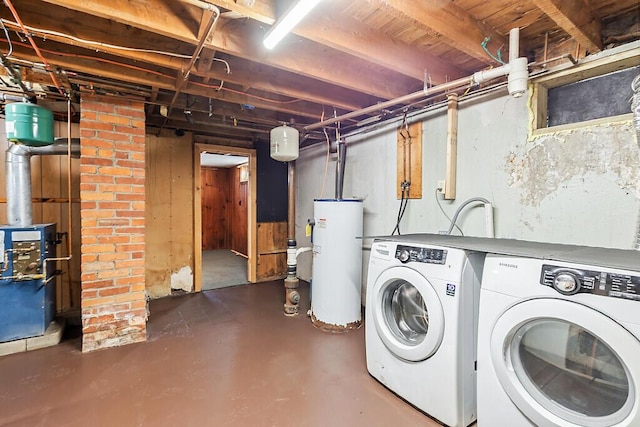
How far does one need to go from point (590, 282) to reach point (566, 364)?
431 millimetres

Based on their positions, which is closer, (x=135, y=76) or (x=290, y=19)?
(x=290, y=19)

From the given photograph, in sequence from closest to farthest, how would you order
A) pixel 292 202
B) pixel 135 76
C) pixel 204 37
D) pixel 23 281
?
pixel 204 37, pixel 135 76, pixel 23 281, pixel 292 202

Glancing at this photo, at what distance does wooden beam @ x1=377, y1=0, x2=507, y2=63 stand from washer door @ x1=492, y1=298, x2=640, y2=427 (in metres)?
1.46

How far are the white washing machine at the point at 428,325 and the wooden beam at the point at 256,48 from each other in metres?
1.36

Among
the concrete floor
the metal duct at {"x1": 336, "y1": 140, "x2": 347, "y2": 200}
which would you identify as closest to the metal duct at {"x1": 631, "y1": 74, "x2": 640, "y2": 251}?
the concrete floor

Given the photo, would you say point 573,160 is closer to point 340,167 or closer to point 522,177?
point 522,177

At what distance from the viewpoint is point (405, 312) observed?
6.67 ft

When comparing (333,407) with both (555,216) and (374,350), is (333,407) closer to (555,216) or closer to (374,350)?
(374,350)

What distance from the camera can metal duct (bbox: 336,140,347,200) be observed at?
135 inches

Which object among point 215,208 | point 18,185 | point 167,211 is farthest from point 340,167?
point 215,208

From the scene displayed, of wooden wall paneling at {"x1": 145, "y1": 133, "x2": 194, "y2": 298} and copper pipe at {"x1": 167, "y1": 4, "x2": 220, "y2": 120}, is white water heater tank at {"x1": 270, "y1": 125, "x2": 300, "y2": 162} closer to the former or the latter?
copper pipe at {"x1": 167, "y1": 4, "x2": 220, "y2": 120}

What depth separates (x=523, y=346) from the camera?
138 cm

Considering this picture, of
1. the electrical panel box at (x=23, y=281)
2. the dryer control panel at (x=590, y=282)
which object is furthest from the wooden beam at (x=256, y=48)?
the electrical panel box at (x=23, y=281)

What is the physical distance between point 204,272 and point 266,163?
2230mm
